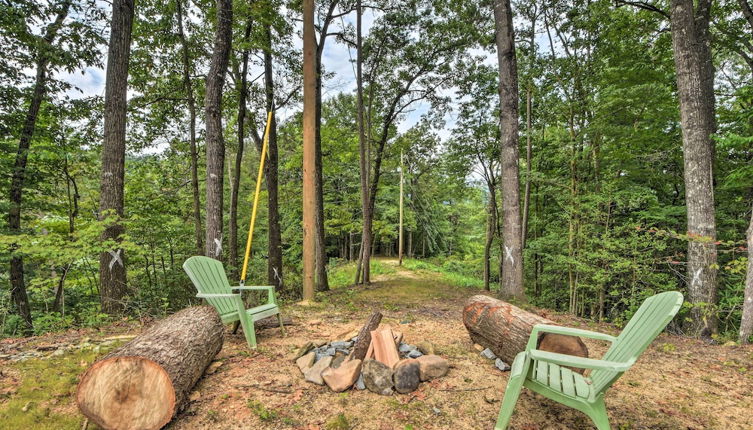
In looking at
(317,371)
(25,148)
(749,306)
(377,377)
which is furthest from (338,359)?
(25,148)

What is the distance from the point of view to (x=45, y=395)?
2.01 metres

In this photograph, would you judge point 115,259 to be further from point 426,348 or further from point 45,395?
point 426,348

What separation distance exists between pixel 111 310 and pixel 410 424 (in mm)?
4597

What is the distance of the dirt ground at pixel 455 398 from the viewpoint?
1878mm

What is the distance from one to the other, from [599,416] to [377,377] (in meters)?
1.34

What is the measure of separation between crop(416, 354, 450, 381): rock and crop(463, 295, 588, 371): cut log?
1.85 ft

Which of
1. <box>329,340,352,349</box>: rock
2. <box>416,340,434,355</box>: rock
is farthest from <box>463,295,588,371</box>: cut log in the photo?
<box>329,340,352,349</box>: rock

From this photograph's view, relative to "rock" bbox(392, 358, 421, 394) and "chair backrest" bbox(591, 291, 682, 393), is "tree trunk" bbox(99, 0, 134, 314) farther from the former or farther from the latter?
"chair backrest" bbox(591, 291, 682, 393)

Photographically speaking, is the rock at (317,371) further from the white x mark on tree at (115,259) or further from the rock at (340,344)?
the white x mark on tree at (115,259)

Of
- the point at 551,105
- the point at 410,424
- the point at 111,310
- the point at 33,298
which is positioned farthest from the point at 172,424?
the point at 551,105

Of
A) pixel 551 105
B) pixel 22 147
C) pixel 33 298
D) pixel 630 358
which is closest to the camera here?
pixel 630 358

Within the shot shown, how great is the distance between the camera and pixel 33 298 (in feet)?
21.2

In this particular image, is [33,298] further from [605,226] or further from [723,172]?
[723,172]

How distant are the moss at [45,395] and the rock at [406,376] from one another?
1919mm
